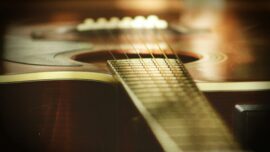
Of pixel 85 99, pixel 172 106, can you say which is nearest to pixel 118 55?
pixel 85 99

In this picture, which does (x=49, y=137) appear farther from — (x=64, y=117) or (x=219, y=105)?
(x=219, y=105)

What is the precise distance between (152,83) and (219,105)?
113mm

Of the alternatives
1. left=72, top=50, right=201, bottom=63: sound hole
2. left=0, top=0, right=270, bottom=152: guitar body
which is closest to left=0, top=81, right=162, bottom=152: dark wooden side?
left=0, top=0, right=270, bottom=152: guitar body

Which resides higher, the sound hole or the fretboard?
the sound hole

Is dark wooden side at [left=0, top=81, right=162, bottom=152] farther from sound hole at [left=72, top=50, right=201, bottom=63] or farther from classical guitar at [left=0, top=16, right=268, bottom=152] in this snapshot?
sound hole at [left=72, top=50, right=201, bottom=63]

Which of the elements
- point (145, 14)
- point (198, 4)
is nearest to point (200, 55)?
point (145, 14)

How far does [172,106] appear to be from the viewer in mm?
609

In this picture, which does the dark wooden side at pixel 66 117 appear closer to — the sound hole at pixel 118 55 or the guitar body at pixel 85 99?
Result: the guitar body at pixel 85 99

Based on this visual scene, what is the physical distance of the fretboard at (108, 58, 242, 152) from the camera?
0.53m

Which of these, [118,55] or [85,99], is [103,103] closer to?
[85,99]

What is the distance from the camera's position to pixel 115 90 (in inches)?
28.0

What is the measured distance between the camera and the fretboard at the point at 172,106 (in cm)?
53

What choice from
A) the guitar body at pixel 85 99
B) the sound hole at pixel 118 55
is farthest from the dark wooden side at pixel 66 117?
the sound hole at pixel 118 55

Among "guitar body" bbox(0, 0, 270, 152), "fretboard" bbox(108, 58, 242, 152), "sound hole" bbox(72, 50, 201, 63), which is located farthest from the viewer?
"sound hole" bbox(72, 50, 201, 63)
